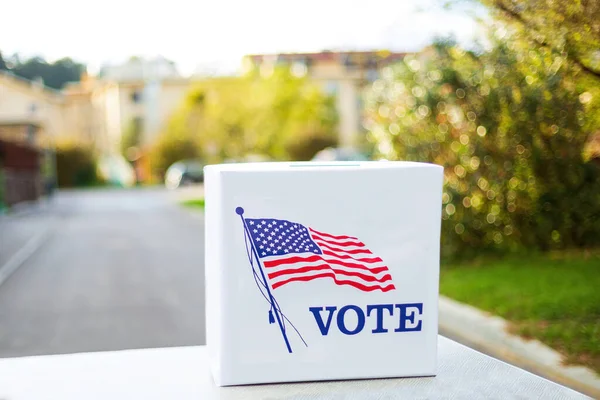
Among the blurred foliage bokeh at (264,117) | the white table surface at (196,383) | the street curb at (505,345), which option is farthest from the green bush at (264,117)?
the white table surface at (196,383)

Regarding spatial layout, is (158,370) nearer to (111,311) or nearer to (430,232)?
(430,232)

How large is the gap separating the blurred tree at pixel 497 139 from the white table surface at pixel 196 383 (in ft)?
10.5

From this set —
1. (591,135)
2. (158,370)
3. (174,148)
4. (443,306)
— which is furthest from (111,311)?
(174,148)

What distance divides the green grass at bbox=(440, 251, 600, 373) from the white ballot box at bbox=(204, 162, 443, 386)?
3446mm

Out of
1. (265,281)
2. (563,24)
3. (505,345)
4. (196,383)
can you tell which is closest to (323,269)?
(265,281)

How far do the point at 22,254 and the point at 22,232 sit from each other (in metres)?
4.53

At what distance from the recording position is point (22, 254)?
13.3 metres

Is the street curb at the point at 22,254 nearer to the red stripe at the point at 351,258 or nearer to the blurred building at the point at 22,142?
the blurred building at the point at 22,142

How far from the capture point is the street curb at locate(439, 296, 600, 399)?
501cm

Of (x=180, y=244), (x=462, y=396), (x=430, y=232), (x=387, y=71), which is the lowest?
(x=180, y=244)

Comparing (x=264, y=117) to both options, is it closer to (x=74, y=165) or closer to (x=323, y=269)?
(x=74, y=165)

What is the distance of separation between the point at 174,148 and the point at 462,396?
162 feet

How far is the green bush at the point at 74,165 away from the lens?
46906 mm

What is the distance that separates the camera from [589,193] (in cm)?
700
